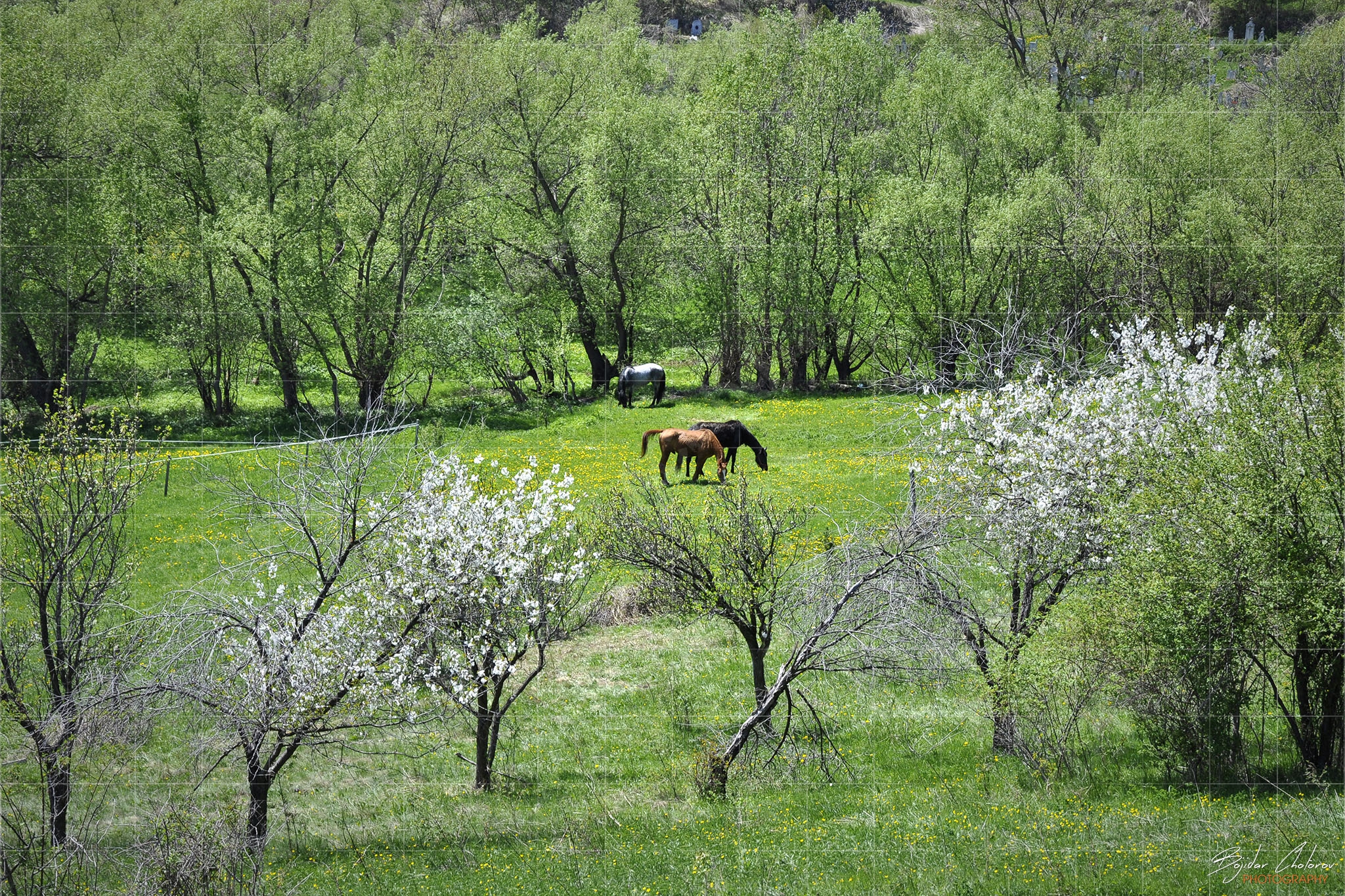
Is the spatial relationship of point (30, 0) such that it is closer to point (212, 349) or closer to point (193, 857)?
point (212, 349)

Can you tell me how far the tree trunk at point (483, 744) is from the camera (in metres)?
12.4

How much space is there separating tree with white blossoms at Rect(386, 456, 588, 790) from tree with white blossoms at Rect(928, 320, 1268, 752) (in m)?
4.61

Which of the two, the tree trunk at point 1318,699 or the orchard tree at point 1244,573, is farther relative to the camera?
the tree trunk at point 1318,699

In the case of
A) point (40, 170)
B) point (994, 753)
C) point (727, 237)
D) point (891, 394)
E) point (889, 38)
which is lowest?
point (994, 753)

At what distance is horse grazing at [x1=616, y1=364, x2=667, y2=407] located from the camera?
70.1 ft

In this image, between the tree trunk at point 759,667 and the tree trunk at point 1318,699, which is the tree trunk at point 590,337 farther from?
the tree trunk at point 1318,699

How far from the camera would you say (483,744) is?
12.6 m

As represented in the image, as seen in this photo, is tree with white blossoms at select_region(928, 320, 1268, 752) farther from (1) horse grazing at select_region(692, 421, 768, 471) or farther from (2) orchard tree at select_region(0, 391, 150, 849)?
(2) orchard tree at select_region(0, 391, 150, 849)

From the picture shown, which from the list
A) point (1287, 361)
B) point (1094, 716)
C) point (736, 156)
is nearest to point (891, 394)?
point (736, 156)

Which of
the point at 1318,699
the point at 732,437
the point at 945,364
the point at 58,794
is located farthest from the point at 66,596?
the point at 945,364

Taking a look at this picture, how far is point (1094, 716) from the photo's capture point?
12.5m

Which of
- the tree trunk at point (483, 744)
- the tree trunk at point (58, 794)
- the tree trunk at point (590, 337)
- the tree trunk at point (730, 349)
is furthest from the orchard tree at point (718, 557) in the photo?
the tree trunk at point (590, 337)

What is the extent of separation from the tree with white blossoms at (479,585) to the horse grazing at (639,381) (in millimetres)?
8341

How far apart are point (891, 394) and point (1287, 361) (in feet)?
38.0
